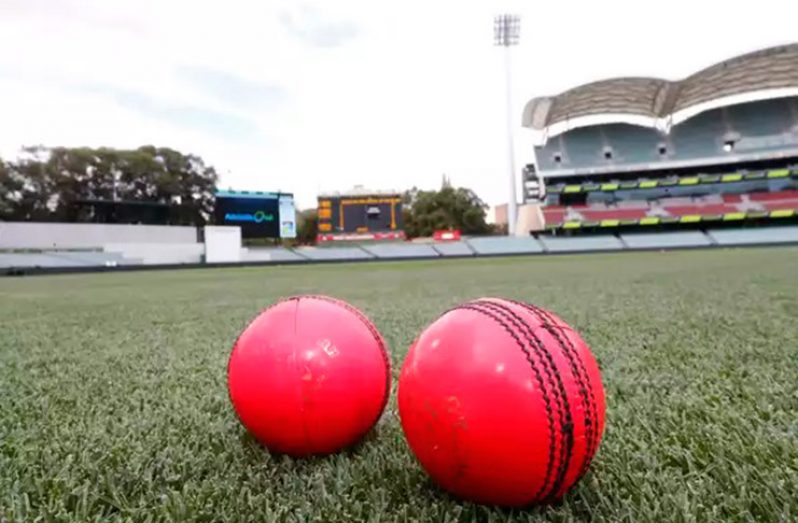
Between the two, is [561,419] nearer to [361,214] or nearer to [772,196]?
[361,214]

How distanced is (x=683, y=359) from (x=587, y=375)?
207 centimetres

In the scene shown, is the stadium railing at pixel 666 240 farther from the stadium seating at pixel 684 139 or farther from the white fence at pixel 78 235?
the white fence at pixel 78 235

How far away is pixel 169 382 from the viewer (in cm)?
281

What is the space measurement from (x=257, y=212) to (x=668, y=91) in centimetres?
2734

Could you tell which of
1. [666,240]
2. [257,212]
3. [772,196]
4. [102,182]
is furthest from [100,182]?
[772,196]

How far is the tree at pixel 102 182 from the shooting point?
37.5m

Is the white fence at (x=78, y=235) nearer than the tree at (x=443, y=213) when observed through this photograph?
Yes

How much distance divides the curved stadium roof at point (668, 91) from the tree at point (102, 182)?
26.4m

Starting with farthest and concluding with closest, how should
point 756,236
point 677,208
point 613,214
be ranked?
point 613,214
point 677,208
point 756,236

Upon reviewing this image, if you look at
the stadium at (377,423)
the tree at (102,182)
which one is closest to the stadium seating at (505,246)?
the tree at (102,182)

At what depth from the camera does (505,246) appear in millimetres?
39438

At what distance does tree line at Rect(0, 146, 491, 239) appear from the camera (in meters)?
37.2

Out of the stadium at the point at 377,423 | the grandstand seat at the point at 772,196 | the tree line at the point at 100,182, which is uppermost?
the tree line at the point at 100,182

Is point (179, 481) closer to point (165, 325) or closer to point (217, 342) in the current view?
point (217, 342)
